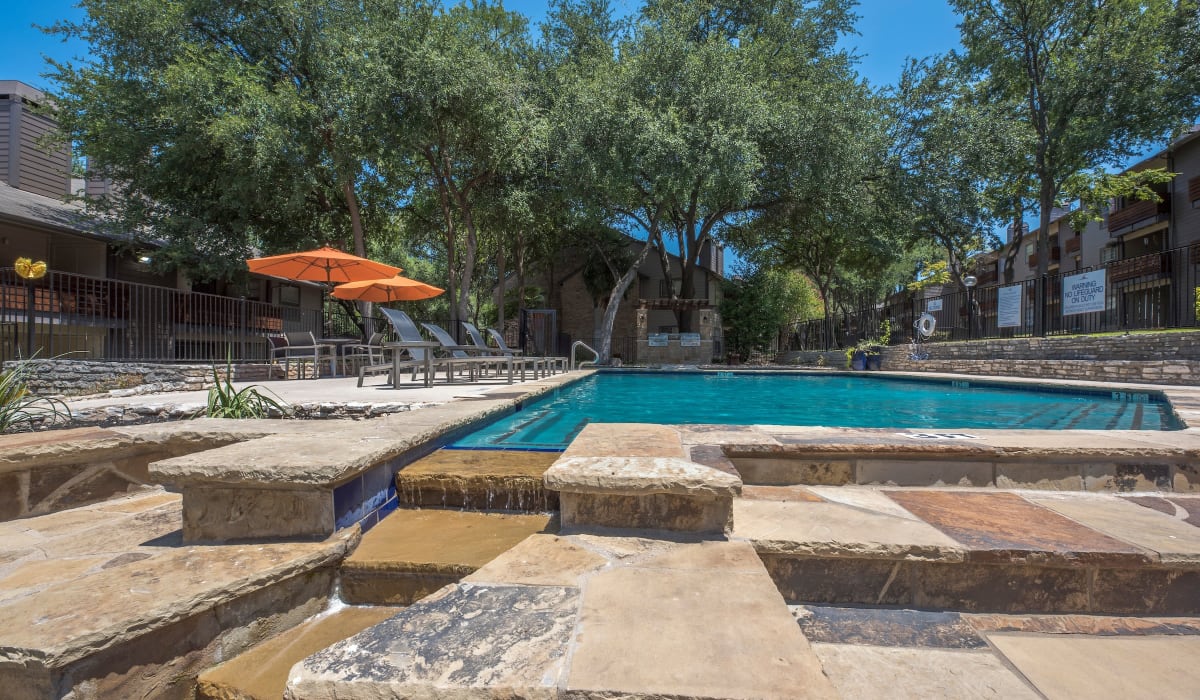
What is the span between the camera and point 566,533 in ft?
5.48

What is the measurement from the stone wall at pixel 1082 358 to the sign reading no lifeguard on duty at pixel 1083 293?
4.09 ft

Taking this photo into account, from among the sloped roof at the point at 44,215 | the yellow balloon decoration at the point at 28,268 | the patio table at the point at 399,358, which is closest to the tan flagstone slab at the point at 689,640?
the patio table at the point at 399,358

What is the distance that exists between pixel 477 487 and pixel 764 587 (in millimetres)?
1339

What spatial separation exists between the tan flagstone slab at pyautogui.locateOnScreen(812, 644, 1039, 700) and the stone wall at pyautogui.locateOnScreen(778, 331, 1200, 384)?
969 cm

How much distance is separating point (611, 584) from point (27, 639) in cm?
127

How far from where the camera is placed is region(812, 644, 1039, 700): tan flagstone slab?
1152 millimetres

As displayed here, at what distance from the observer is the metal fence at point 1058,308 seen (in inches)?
433

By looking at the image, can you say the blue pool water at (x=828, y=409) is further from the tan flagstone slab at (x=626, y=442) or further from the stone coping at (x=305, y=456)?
the stone coping at (x=305, y=456)

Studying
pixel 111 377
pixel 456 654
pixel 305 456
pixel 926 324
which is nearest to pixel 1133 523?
pixel 456 654

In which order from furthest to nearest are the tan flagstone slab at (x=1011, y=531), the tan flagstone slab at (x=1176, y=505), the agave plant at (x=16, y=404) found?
the agave plant at (x=16, y=404) → the tan flagstone slab at (x=1176, y=505) → the tan flagstone slab at (x=1011, y=531)

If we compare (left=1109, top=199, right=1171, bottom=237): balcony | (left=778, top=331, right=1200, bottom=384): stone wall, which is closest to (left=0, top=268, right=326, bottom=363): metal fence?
(left=778, top=331, right=1200, bottom=384): stone wall

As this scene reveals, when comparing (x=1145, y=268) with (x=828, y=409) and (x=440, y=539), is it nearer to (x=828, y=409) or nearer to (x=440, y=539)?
(x=828, y=409)

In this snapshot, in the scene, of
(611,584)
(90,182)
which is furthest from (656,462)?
(90,182)

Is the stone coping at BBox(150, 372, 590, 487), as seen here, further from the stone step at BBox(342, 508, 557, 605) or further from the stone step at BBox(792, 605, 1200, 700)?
the stone step at BBox(792, 605, 1200, 700)
